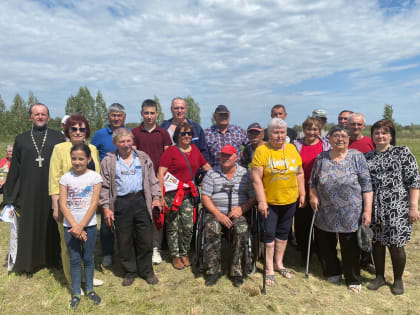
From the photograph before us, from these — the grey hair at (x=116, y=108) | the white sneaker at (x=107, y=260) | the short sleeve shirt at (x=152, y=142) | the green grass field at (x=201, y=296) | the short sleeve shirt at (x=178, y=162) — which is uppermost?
the grey hair at (x=116, y=108)

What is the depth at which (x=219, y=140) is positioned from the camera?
5.48 meters

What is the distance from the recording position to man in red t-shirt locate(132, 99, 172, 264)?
503 centimetres

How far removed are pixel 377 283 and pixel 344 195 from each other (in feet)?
4.40

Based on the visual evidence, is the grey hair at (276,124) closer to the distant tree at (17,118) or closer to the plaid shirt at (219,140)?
the plaid shirt at (219,140)

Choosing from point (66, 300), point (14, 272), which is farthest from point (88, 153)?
point (14, 272)

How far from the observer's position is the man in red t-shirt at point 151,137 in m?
5.03

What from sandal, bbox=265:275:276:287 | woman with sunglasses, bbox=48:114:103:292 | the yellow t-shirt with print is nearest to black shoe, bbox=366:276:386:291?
sandal, bbox=265:275:276:287

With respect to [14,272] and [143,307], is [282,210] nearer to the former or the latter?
[143,307]

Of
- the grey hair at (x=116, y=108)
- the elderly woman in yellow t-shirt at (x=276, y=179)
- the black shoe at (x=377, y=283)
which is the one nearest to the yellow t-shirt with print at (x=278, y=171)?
the elderly woman in yellow t-shirt at (x=276, y=179)

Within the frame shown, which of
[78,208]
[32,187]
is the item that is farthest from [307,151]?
[32,187]

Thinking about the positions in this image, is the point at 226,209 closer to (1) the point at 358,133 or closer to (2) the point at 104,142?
(2) the point at 104,142

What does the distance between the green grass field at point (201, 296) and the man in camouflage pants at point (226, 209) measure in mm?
319

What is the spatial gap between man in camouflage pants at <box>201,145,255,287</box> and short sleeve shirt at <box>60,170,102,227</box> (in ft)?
5.18

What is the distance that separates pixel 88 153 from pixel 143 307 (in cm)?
200
